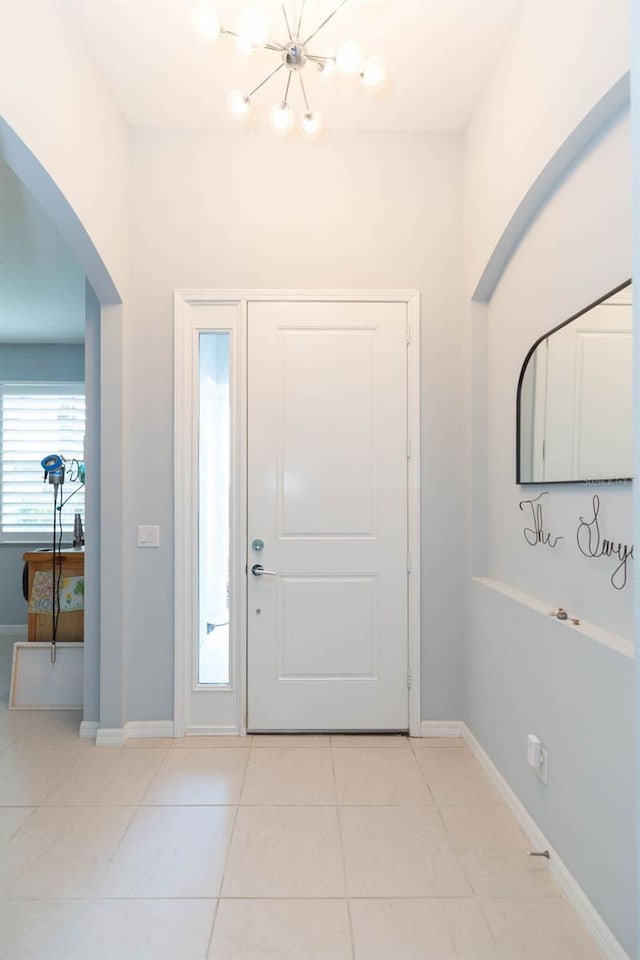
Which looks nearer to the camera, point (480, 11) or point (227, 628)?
point (480, 11)

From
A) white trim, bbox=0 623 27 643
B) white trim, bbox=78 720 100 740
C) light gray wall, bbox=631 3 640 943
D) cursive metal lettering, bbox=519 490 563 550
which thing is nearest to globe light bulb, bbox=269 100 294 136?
cursive metal lettering, bbox=519 490 563 550

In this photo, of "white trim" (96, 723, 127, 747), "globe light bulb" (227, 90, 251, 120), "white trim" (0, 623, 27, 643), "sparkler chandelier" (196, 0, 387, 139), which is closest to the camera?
"sparkler chandelier" (196, 0, 387, 139)

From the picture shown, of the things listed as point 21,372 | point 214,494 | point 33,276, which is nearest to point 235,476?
point 214,494

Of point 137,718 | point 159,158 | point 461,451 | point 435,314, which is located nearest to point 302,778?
point 137,718

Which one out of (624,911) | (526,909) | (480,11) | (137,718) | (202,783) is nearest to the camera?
(624,911)

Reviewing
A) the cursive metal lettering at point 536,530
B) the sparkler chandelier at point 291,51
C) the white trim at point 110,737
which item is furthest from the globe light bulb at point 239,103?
the white trim at point 110,737

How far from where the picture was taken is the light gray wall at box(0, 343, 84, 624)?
5.68 meters

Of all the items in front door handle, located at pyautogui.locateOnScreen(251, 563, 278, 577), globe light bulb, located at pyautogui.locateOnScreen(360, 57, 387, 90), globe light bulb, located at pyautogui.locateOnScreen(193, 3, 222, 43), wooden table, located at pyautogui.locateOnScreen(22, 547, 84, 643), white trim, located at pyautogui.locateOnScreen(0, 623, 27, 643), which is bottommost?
white trim, located at pyautogui.locateOnScreen(0, 623, 27, 643)

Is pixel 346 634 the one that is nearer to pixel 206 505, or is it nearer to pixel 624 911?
pixel 206 505

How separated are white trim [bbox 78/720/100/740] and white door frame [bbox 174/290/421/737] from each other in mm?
428

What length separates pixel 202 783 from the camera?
2.67 m

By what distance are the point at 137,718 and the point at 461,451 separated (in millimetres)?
2208

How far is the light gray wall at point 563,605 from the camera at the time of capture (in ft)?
5.57

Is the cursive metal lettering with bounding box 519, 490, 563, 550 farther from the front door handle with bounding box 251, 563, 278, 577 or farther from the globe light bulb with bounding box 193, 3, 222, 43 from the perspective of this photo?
the globe light bulb with bounding box 193, 3, 222, 43
